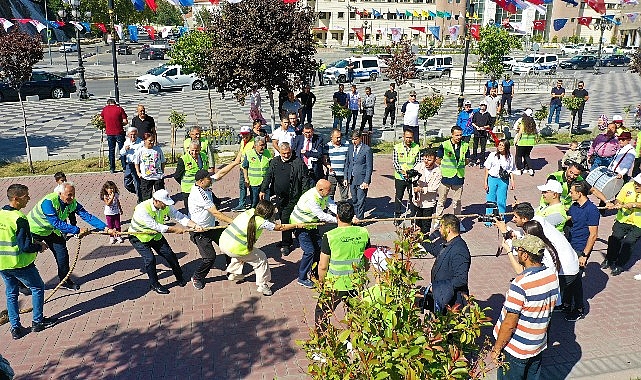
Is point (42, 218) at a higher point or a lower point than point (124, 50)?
lower

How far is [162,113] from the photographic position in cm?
2295

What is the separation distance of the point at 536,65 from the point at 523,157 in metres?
32.3

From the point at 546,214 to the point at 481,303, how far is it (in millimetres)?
1485

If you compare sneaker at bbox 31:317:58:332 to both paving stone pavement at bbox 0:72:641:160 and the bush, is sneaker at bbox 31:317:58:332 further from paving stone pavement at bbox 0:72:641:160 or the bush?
paving stone pavement at bbox 0:72:641:160

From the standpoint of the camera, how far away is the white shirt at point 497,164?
9.34 meters

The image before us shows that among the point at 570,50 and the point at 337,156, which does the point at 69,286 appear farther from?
the point at 570,50

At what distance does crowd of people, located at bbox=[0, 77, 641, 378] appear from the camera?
17.7 feet

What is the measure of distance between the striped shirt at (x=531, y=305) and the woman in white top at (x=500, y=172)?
484 centimetres

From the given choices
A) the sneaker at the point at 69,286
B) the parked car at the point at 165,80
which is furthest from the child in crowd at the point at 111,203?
the parked car at the point at 165,80

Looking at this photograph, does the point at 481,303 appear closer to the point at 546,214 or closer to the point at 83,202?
the point at 546,214

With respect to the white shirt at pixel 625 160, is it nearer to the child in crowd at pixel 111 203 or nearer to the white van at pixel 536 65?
the child in crowd at pixel 111 203

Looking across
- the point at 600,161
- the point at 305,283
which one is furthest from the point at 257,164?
the point at 600,161

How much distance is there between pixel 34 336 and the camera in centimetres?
651

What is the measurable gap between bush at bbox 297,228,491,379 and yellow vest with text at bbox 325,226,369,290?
7.57 feet
